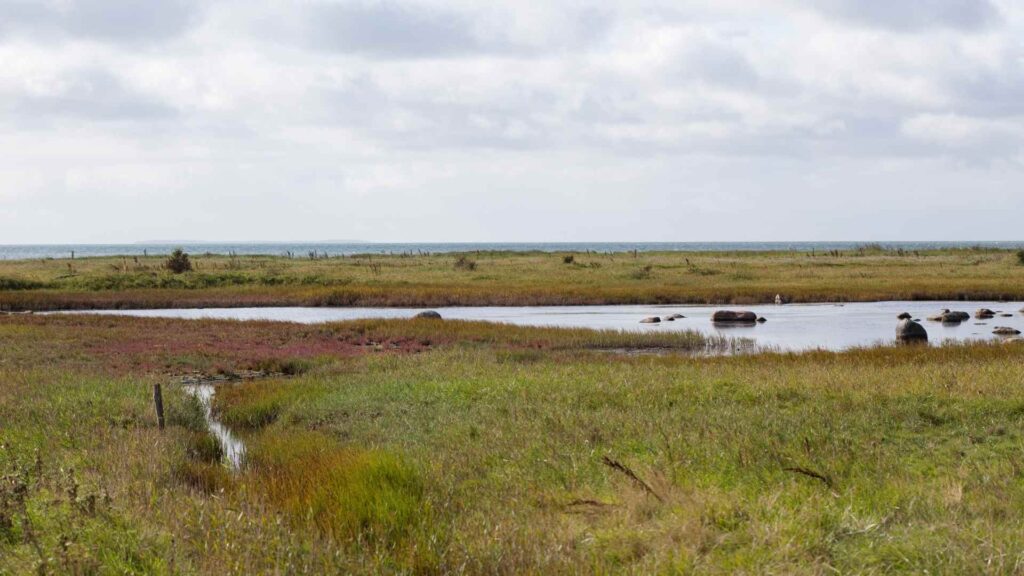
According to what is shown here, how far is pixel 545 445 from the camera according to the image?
1241 cm

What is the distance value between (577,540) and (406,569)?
1.62 m

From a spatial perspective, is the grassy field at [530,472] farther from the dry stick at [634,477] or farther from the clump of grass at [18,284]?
the clump of grass at [18,284]

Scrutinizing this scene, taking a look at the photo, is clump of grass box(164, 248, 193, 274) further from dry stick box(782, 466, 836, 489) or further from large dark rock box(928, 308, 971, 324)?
dry stick box(782, 466, 836, 489)

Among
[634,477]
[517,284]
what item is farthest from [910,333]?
[517,284]

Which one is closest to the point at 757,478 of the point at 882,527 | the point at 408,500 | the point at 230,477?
the point at 882,527

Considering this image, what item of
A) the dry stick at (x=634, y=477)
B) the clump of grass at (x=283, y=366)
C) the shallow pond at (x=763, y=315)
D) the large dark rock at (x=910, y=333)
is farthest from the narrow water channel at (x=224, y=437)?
the large dark rock at (x=910, y=333)

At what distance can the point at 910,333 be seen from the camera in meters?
31.5

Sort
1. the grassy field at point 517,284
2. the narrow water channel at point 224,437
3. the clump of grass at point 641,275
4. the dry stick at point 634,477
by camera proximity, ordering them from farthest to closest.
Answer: the clump of grass at point 641,275 < the grassy field at point 517,284 < the narrow water channel at point 224,437 < the dry stick at point 634,477

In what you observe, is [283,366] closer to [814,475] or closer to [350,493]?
[350,493]

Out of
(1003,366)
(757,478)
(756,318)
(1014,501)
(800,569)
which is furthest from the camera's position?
(756,318)

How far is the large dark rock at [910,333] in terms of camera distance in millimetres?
31125

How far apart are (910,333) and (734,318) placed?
402 inches

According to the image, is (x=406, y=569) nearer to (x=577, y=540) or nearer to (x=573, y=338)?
(x=577, y=540)

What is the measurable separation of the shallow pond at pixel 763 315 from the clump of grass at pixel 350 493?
21004 millimetres
